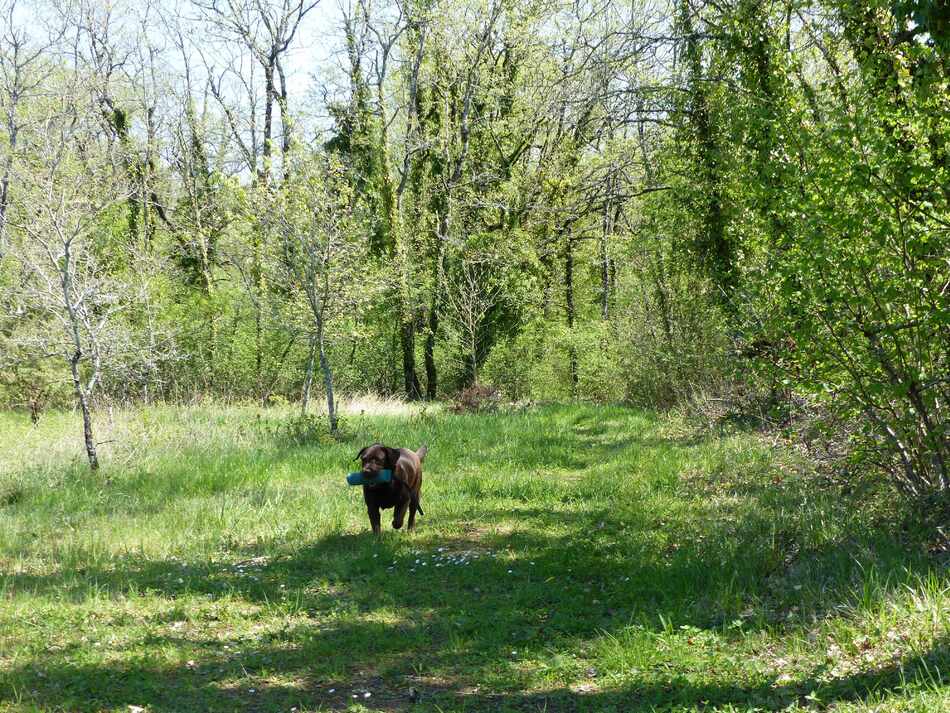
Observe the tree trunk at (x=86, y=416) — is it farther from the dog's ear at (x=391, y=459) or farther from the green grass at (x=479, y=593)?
the dog's ear at (x=391, y=459)

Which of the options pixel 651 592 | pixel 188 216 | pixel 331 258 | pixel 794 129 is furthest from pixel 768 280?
pixel 188 216

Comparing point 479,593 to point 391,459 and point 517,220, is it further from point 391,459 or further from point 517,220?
point 517,220

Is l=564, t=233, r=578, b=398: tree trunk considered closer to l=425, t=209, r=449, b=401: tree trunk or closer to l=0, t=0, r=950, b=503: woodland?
l=0, t=0, r=950, b=503: woodland

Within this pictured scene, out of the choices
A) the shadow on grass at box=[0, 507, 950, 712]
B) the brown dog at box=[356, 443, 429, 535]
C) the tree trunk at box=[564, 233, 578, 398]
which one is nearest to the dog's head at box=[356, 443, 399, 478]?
the brown dog at box=[356, 443, 429, 535]

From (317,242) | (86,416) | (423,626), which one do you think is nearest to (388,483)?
(423,626)

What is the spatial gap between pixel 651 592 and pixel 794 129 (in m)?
4.45

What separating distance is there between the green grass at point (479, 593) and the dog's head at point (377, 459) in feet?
2.75

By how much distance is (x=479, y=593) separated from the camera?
6715 mm

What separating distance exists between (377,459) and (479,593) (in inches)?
80.8

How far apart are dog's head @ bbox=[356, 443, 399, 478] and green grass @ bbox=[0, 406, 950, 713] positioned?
84 centimetres

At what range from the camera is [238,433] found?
52.5 ft

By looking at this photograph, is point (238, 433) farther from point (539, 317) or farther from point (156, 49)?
point (156, 49)

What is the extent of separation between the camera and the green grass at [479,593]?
453 centimetres

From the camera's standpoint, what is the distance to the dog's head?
802cm
